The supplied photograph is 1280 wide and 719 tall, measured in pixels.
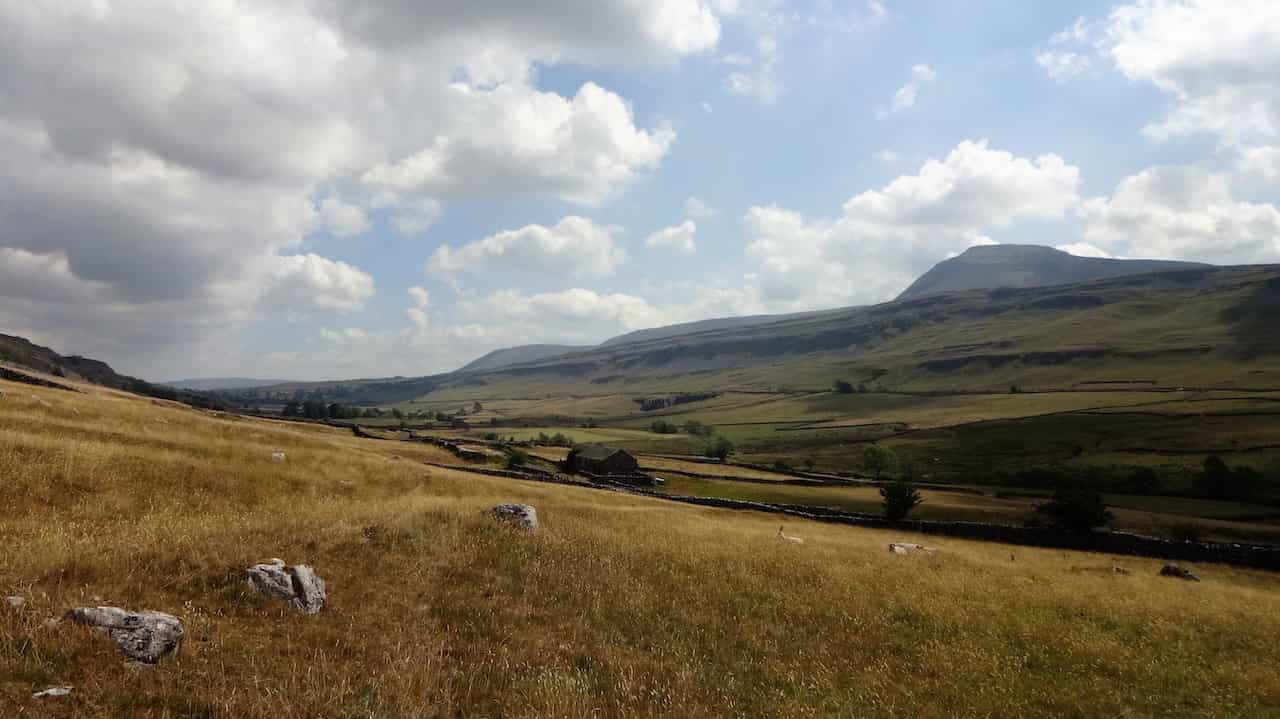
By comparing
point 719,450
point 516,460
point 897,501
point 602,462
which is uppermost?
point 897,501

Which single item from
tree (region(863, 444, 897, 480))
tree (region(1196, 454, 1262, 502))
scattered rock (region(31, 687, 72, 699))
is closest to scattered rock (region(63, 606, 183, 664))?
scattered rock (region(31, 687, 72, 699))

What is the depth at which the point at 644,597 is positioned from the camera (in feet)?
53.9

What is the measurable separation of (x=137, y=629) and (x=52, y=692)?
70.3 inches

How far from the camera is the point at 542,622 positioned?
14172mm

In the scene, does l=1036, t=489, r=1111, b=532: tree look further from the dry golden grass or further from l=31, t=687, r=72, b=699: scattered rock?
l=31, t=687, r=72, b=699: scattered rock

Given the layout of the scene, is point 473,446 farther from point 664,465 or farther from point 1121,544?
point 1121,544

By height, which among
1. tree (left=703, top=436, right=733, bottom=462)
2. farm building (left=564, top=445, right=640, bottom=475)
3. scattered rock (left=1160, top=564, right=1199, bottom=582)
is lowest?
tree (left=703, top=436, right=733, bottom=462)

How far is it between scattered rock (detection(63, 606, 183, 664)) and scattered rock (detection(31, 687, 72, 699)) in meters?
1.24

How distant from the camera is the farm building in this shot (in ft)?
295

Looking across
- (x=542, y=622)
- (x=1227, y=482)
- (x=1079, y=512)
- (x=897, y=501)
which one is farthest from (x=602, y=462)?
(x=1227, y=482)

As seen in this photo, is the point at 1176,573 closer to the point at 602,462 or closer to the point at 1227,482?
the point at 602,462

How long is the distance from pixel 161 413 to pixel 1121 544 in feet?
220

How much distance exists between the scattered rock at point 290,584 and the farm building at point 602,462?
2998 inches

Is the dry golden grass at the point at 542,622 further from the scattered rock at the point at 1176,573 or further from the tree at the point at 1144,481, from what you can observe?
the tree at the point at 1144,481
